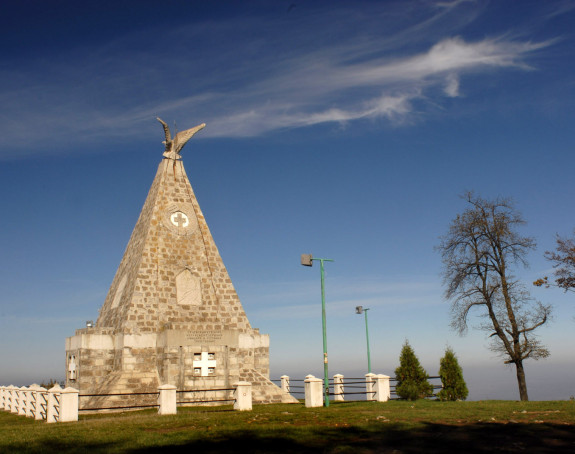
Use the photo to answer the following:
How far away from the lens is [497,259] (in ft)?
91.7

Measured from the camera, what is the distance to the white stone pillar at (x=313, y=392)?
838 inches

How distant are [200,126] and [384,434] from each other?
22196 mm

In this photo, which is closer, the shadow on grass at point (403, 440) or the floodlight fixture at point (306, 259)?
the shadow on grass at point (403, 440)

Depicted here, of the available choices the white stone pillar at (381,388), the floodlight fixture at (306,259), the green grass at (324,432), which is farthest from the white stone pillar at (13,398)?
the white stone pillar at (381,388)

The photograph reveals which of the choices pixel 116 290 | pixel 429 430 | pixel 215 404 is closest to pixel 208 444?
pixel 429 430

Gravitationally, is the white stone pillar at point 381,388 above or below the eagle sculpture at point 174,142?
below

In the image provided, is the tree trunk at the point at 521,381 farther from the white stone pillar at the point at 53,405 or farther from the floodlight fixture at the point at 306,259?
the white stone pillar at the point at 53,405

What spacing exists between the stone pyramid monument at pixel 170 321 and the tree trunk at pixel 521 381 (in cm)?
1072

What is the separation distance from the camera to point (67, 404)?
1844cm

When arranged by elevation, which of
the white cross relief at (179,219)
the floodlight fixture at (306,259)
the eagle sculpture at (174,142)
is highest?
the eagle sculpture at (174,142)

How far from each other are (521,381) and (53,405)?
2027 centimetres

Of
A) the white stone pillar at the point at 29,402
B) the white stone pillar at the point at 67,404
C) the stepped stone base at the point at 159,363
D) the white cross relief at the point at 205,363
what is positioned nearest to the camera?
the white stone pillar at the point at 67,404

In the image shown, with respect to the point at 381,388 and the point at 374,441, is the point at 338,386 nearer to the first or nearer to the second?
the point at 381,388

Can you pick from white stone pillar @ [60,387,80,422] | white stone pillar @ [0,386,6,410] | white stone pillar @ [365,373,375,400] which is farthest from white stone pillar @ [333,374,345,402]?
white stone pillar @ [0,386,6,410]
